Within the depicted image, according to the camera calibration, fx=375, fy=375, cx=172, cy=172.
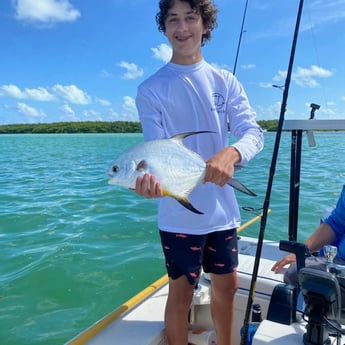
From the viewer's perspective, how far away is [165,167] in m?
1.51

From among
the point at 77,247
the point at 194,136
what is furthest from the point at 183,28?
the point at 77,247


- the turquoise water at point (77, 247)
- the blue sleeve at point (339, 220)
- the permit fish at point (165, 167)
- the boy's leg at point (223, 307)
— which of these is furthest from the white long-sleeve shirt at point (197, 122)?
the turquoise water at point (77, 247)

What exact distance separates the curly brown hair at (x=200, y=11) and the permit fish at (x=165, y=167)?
0.68 metres

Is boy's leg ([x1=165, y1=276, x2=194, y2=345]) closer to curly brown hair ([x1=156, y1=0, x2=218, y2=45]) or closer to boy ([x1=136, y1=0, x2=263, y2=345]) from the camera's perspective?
boy ([x1=136, y1=0, x2=263, y2=345])

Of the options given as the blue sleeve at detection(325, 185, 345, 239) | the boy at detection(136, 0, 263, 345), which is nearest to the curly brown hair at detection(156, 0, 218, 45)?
the boy at detection(136, 0, 263, 345)

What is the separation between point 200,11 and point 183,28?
136 mm

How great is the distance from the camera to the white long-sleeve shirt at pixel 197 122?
1741 mm

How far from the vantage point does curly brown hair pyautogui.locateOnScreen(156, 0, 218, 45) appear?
178cm

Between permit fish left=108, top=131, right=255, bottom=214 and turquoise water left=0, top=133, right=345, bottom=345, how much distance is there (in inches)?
60.7

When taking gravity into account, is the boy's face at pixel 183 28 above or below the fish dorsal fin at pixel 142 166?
above

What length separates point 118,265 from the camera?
505cm

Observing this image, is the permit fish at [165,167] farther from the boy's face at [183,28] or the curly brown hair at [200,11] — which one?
the curly brown hair at [200,11]

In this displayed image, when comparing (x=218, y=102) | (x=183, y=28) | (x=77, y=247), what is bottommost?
(x=77, y=247)

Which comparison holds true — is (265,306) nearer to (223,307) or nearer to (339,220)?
(223,307)
